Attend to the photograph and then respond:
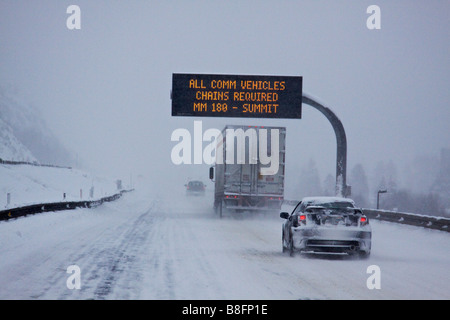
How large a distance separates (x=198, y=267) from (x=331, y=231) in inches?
132

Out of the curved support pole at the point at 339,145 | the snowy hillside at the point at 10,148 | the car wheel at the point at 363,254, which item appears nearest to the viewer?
the car wheel at the point at 363,254

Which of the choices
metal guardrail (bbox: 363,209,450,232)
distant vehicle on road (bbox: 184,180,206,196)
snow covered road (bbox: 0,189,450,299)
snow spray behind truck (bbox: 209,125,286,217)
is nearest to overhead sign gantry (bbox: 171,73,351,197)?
snow spray behind truck (bbox: 209,125,286,217)

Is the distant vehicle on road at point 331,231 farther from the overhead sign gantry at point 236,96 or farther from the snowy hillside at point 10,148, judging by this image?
the snowy hillside at point 10,148

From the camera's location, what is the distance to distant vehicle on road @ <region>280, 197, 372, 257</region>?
41.4ft

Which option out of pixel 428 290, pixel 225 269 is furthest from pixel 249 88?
pixel 428 290

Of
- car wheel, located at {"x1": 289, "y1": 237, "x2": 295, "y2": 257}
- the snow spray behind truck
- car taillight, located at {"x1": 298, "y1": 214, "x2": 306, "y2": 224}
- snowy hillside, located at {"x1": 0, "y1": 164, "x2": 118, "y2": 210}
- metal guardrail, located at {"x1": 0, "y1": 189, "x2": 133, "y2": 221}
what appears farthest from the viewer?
snowy hillside, located at {"x1": 0, "y1": 164, "x2": 118, "y2": 210}

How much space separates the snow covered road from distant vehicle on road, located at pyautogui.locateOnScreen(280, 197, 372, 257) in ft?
1.01

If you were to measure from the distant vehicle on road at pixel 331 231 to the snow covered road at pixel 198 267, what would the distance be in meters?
0.31

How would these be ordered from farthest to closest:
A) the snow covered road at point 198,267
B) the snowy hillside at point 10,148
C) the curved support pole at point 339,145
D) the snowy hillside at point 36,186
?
the snowy hillside at point 10,148, the snowy hillside at point 36,186, the curved support pole at point 339,145, the snow covered road at point 198,267

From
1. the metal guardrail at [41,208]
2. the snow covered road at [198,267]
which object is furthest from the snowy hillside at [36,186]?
the snow covered road at [198,267]

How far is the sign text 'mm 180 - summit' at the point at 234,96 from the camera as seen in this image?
24.6m

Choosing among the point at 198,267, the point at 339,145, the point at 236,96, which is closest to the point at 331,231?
the point at 198,267

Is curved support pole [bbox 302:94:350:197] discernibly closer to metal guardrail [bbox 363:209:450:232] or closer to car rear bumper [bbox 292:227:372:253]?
metal guardrail [bbox 363:209:450:232]
